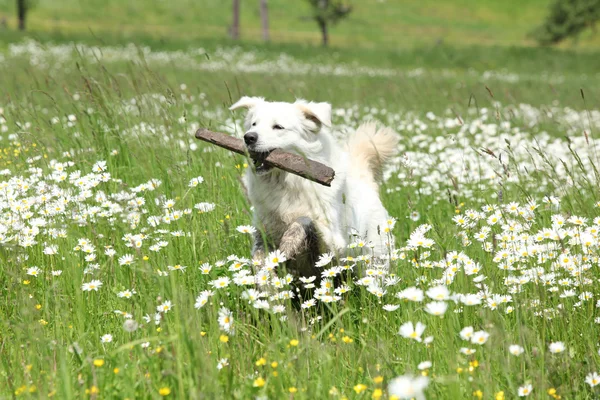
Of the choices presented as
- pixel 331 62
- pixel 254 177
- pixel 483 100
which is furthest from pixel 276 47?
pixel 254 177

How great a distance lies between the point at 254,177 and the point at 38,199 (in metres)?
1.43

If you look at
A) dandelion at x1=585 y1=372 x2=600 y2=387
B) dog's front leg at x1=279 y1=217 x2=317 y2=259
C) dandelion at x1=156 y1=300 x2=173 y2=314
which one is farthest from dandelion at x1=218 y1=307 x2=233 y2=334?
dandelion at x1=585 y1=372 x2=600 y2=387

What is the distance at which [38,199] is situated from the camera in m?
3.95

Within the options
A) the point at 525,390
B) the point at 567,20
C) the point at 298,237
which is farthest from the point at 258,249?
the point at 567,20

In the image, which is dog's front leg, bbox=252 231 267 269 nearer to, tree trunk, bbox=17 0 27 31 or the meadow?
the meadow

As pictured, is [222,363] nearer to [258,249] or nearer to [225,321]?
[225,321]

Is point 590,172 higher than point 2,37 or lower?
lower

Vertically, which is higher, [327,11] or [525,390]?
[327,11]

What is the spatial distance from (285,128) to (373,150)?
43.7 inches

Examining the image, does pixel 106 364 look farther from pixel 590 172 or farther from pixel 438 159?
pixel 590 172

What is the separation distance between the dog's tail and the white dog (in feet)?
1.41

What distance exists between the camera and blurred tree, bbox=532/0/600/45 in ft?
143

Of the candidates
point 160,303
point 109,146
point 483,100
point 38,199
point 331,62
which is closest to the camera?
point 160,303

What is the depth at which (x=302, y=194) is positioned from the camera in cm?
407
